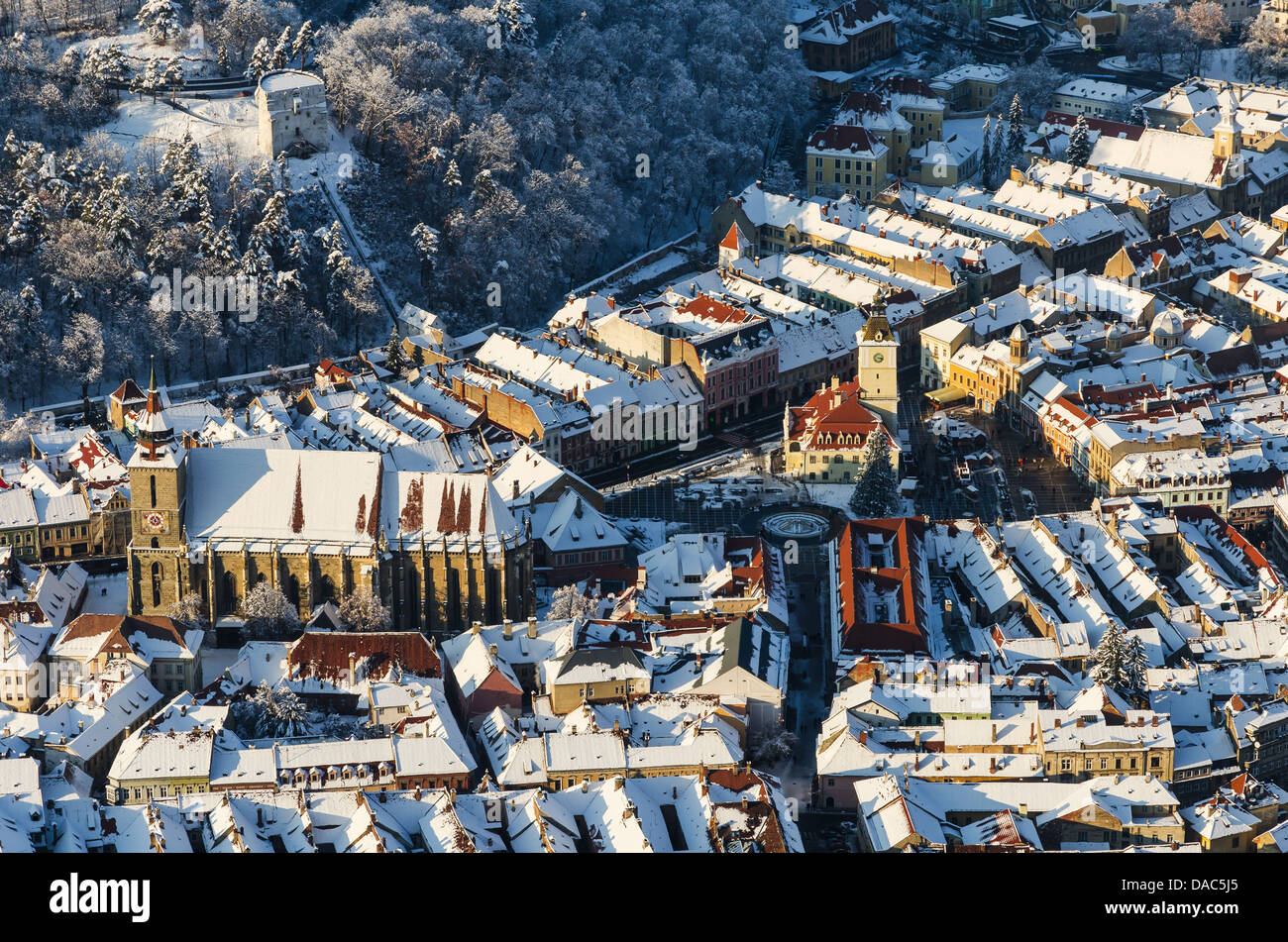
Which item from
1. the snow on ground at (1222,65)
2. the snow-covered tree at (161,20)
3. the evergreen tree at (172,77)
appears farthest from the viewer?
the snow on ground at (1222,65)

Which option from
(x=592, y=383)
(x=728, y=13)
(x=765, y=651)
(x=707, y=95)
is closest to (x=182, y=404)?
(x=592, y=383)

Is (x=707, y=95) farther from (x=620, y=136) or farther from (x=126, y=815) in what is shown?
(x=126, y=815)

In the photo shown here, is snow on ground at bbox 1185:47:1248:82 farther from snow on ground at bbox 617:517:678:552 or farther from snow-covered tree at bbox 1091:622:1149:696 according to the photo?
snow-covered tree at bbox 1091:622:1149:696

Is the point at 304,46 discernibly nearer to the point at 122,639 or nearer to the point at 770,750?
the point at 122,639

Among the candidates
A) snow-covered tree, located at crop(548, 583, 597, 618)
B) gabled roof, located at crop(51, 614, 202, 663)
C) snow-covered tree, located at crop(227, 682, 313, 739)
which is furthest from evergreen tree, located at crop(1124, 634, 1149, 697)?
gabled roof, located at crop(51, 614, 202, 663)

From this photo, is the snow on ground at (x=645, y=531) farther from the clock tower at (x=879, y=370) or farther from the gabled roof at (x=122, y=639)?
the gabled roof at (x=122, y=639)

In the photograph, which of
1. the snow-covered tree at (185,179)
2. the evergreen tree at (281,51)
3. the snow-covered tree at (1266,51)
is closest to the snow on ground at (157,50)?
the evergreen tree at (281,51)
